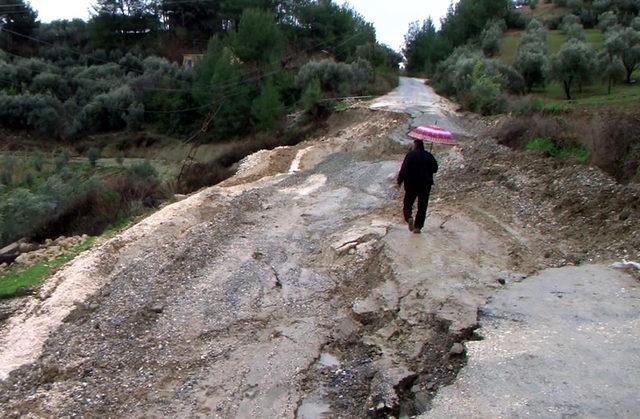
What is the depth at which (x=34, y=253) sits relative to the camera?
1237cm

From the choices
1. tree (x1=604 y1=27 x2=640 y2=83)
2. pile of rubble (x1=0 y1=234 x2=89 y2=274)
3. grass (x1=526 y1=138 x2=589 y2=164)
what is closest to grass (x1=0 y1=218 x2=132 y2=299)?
pile of rubble (x1=0 y1=234 x2=89 y2=274)

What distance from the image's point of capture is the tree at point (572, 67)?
2727 centimetres

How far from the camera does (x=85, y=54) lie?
58062 millimetres

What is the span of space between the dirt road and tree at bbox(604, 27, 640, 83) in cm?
1924

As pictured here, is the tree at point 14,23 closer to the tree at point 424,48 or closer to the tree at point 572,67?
the tree at point 424,48

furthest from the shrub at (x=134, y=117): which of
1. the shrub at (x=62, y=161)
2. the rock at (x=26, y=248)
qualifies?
the rock at (x=26, y=248)

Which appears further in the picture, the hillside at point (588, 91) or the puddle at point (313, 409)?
the hillside at point (588, 91)

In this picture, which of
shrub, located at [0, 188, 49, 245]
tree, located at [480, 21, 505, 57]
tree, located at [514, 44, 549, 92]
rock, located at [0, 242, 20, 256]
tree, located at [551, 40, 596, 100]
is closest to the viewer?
rock, located at [0, 242, 20, 256]

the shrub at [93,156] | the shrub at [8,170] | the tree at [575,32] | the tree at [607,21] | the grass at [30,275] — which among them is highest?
the tree at [607,21]

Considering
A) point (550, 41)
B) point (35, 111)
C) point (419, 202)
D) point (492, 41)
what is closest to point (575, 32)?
point (550, 41)

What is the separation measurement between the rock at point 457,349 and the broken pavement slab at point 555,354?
0.08 metres

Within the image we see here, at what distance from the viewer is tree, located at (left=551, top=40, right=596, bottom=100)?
89.5 feet

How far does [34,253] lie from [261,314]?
6065 millimetres

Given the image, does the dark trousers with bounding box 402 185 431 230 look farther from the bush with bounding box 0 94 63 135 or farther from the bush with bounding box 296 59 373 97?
the bush with bounding box 0 94 63 135
